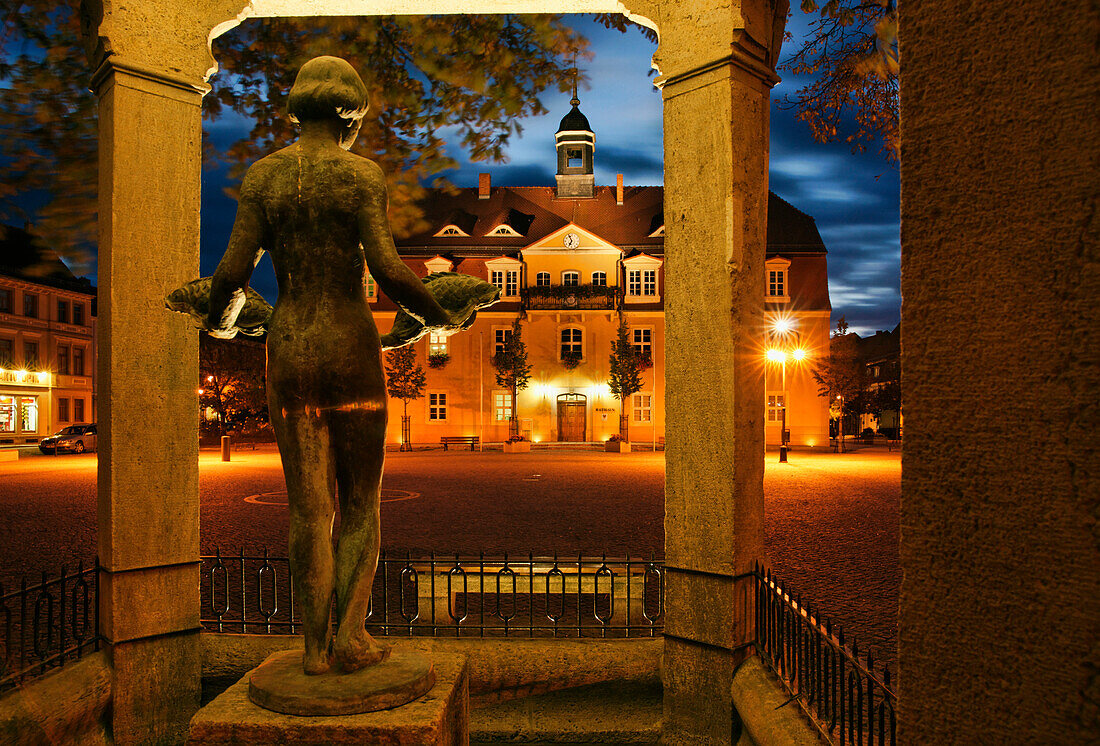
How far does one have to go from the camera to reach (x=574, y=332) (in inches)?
1517

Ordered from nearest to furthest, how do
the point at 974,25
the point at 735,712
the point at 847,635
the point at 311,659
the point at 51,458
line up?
the point at 974,25 < the point at 311,659 < the point at 735,712 < the point at 847,635 < the point at 51,458

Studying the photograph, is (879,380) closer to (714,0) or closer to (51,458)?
(51,458)

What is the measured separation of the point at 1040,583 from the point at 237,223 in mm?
2607

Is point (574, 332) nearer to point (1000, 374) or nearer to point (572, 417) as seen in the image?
point (572, 417)

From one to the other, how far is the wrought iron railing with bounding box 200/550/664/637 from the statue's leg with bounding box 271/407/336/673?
82.4 inches

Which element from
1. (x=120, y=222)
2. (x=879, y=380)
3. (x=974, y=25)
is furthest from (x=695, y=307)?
(x=879, y=380)

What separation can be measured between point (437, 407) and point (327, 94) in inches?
1433

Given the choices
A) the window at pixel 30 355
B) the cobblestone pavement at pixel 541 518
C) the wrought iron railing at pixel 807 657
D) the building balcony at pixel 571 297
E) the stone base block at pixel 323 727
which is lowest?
the cobblestone pavement at pixel 541 518

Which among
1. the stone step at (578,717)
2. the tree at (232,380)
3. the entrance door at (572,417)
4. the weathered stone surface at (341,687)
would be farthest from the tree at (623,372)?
the weathered stone surface at (341,687)

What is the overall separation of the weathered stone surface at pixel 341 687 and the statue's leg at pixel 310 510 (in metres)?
0.14

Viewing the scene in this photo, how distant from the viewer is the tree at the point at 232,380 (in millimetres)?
30284

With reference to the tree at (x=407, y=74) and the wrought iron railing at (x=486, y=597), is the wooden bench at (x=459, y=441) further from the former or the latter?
the tree at (x=407, y=74)

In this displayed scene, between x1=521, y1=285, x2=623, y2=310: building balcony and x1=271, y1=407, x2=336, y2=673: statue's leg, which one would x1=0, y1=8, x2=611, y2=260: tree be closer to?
x1=271, y1=407, x2=336, y2=673: statue's leg

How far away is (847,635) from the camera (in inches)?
237
